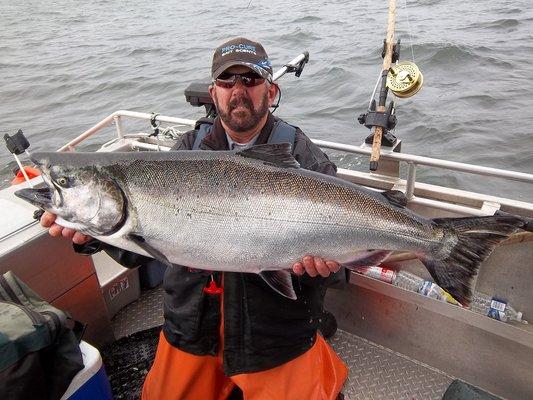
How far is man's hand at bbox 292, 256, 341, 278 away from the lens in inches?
97.1

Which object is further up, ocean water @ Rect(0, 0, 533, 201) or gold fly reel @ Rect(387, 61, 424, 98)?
gold fly reel @ Rect(387, 61, 424, 98)

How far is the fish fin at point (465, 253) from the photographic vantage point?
238cm

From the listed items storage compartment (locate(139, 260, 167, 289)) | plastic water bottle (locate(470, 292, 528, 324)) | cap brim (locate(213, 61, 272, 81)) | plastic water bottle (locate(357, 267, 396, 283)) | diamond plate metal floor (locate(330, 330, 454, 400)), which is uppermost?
cap brim (locate(213, 61, 272, 81))

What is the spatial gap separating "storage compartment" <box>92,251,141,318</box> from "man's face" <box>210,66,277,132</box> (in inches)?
79.5

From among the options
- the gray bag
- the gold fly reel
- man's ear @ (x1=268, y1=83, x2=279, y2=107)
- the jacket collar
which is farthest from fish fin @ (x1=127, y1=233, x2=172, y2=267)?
the gold fly reel

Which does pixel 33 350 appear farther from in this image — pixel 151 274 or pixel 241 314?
pixel 151 274

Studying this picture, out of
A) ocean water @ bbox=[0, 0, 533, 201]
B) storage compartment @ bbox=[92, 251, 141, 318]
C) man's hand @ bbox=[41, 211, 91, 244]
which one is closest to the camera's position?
man's hand @ bbox=[41, 211, 91, 244]

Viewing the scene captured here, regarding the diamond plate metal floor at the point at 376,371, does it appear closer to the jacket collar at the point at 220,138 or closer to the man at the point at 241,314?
the man at the point at 241,314

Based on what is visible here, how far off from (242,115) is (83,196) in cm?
111

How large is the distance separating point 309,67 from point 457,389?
11036 millimetres

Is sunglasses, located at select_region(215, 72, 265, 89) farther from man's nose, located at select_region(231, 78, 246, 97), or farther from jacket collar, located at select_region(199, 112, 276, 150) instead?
jacket collar, located at select_region(199, 112, 276, 150)

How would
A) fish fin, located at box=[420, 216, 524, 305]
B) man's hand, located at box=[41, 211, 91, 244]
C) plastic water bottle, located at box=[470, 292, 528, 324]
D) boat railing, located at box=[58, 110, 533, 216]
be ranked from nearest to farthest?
fish fin, located at box=[420, 216, 524, 305] → man's hand, located at box=[41, 211, 91, 244] → boat railing, located at box=[58, 110, 533, 216] → plastic water bottle, located at box=[470, 292, 528, 324]

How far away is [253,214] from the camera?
7.82 ft

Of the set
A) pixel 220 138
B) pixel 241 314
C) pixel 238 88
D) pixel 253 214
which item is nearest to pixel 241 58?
pixel 238 88
